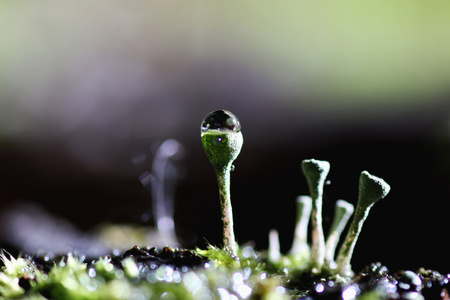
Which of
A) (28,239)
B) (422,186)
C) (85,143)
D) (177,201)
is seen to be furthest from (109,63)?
(422,186)

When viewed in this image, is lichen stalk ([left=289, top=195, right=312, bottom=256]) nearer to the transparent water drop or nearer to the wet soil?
the wet soil

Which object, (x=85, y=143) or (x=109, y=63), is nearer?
(x=85, y=143)

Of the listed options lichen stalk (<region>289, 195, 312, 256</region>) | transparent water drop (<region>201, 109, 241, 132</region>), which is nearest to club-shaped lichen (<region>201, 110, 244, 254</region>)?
transparent water drop (<region>201, 109, 241, 132</region>)

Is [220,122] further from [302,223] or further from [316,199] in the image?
[302,223]

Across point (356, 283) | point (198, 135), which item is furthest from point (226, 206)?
point (198, 135)

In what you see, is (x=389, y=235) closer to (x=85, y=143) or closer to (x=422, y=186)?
(x=422, y=186)
